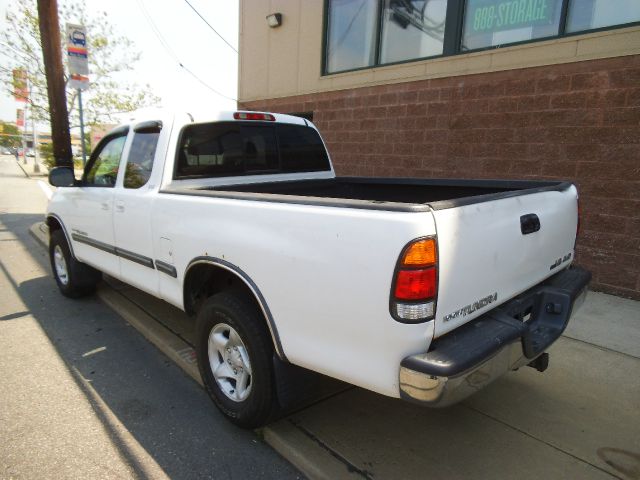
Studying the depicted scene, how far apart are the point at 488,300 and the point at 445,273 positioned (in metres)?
0.47

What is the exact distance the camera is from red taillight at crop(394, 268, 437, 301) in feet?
5.88

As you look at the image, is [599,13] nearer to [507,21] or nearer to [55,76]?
[507,21]

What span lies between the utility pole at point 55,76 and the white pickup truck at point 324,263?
5099 millimetres

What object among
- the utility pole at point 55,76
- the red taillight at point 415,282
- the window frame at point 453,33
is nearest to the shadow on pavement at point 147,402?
the red taillight at point 415,282

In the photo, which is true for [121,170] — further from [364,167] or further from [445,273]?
[364,167]

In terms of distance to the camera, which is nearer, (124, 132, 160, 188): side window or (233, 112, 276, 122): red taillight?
(124, 132, 160, 188): side window

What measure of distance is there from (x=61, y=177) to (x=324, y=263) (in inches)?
135

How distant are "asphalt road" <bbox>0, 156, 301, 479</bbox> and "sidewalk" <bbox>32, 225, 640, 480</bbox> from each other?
24 cm

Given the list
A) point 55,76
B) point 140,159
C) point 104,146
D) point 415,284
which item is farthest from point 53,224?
point 415,284

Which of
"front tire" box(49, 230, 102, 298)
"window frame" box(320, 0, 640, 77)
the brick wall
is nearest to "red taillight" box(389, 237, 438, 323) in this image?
"front tire" box(49, 230, 102, 298)

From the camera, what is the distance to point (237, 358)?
2682mm

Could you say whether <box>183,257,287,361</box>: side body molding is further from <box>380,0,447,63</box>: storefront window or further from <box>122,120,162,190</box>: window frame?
<box>380,0,447,63</box>: storefront window

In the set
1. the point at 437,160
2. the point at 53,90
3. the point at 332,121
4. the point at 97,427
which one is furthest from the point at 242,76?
the point at 97,427

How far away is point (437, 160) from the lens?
6.79 meters
